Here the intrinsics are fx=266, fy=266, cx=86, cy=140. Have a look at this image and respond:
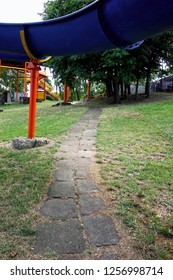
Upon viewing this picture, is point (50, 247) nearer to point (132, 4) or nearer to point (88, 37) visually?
point (132, 4)

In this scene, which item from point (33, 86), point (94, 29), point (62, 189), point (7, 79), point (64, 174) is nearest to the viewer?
point (94, 29)

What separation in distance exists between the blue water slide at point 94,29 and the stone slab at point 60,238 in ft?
7.18

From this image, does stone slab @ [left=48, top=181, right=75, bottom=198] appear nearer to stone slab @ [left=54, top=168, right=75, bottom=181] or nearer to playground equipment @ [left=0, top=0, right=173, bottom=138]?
Result: stone slab @ [left=54, top=168, right=75, bottom=181]

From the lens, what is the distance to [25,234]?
8.04ft

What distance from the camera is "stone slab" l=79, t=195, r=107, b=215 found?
2944 mm

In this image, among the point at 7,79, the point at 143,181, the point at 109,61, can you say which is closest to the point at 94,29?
the point at 143,181

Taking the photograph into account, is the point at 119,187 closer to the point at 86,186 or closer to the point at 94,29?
the point at 86,186

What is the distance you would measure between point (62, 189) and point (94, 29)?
210 centimetres

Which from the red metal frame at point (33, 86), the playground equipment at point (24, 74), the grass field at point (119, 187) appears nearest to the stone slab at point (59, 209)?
the grass field at point (119, 187)

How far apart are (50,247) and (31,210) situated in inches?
28.2

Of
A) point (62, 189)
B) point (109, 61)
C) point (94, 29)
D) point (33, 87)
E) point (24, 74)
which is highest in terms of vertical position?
point (24, 74)

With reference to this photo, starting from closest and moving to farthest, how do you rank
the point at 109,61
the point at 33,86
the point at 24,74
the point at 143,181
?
the point at 143,181 → the point at 33,86 → the point at 109,61 → the point at 24,74

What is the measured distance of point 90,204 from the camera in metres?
3.09
